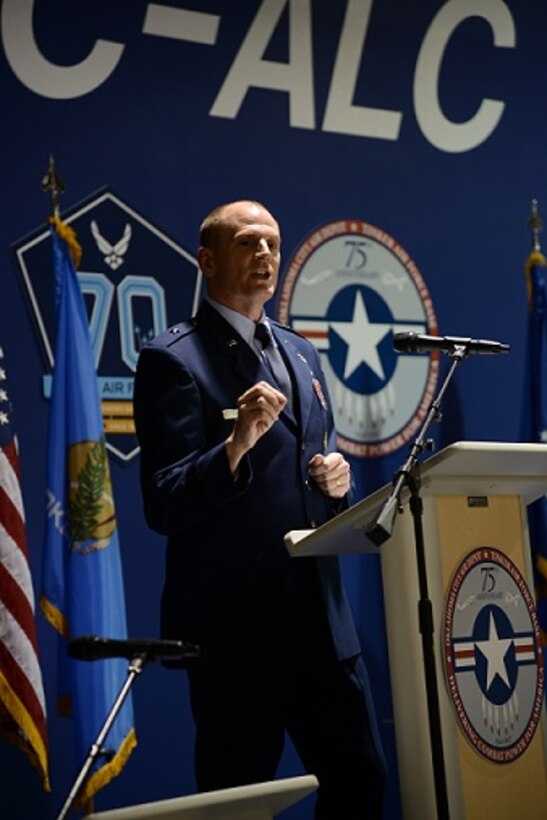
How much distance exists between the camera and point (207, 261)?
347cm

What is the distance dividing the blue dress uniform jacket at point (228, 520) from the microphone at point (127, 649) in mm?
550

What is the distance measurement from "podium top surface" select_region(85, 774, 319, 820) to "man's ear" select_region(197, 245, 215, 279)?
4.80 feet

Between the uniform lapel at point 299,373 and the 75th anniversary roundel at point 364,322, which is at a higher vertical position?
the 75th anniversary roundel at point 364,322

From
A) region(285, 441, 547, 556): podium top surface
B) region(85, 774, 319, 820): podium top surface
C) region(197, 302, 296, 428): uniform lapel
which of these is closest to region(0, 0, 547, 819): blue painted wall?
region(197, 302, 296, 428): uniform lapel

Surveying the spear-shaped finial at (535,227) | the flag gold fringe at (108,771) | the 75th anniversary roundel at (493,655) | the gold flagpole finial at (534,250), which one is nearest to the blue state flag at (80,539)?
the flag gold fringe at (108,771)

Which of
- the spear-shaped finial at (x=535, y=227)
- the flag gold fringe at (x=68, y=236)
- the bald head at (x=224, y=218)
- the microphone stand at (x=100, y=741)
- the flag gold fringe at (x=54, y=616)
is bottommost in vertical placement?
the microphone stand at (x=100, y=741)

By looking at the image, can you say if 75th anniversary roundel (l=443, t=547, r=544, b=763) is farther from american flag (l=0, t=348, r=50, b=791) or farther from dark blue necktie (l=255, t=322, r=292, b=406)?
american flag (l=0, t=348, r=50, b=791)

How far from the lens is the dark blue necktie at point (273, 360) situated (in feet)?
11.0

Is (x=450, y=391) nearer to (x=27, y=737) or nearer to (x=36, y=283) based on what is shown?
(x=36, y=283)

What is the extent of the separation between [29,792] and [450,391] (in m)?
2.31

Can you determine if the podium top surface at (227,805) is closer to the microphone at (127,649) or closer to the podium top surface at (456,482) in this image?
the microphone at (127,649)

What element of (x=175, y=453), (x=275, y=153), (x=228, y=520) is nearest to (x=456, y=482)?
(x=228, y=520)

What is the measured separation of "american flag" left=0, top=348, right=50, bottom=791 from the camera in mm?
4008

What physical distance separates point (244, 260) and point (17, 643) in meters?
1.44
